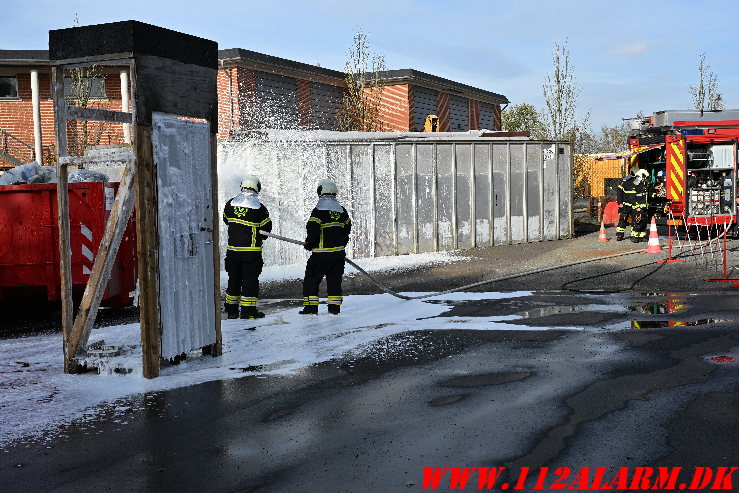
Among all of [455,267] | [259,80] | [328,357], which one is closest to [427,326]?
[328,357]

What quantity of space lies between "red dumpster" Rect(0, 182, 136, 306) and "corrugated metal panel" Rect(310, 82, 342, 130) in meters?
17.2

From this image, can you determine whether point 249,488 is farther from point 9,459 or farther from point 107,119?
Result: point 107,119

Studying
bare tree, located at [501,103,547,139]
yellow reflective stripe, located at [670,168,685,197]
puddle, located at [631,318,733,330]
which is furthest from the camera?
bare tree, located at [501,103,547,139]

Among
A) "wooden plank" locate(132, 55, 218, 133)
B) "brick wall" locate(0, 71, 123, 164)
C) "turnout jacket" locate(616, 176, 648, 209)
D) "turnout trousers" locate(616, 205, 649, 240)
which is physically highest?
"brick wall" locate(0, 71, 123, 164)

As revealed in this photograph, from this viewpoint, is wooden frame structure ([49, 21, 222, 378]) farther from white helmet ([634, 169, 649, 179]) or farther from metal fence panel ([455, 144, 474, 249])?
white helmet ([634, 169, 649, 179])

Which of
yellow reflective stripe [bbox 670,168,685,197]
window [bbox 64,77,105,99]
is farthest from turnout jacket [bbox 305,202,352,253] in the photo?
window [bbox 64,77,105,99]

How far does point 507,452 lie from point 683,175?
13695 mm

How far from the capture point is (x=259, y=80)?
23.0 meters

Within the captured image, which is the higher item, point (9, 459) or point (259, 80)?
point (259, 80)

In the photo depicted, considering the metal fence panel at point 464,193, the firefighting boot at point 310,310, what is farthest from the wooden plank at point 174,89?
the metal fence panel at point 464,193

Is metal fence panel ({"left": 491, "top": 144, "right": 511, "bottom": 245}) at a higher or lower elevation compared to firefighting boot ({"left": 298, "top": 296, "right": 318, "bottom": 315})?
higher

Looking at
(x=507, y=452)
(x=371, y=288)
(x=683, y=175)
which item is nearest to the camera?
(x=507, y=452)

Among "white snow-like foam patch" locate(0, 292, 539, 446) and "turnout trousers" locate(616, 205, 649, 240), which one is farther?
"turnout trousers" locate(616, 205, 649, 240)

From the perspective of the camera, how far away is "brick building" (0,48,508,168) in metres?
22.2
